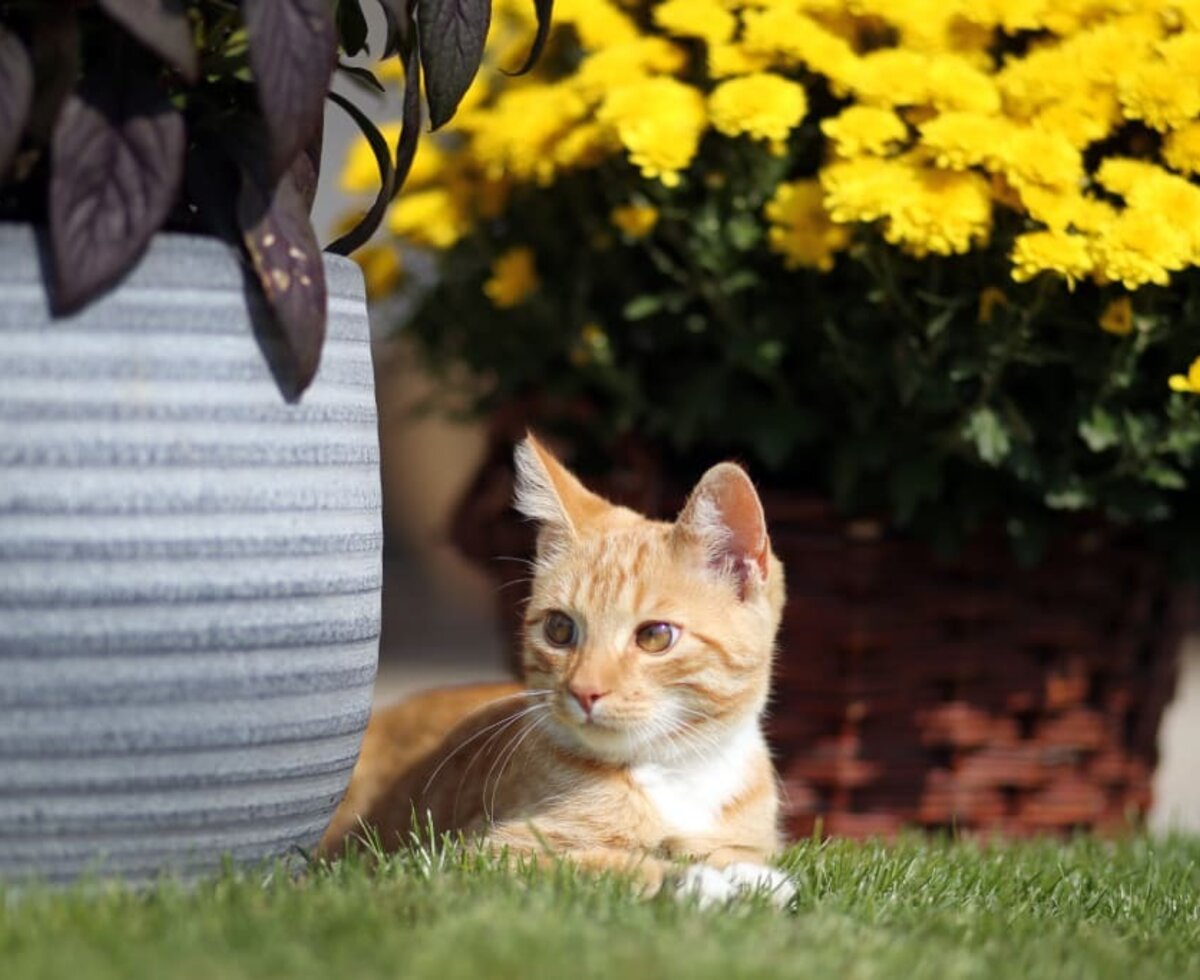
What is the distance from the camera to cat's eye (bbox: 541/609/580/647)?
2213mm

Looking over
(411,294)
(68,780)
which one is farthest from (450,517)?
(68,780)

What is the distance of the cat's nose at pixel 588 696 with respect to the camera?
205 centimetres

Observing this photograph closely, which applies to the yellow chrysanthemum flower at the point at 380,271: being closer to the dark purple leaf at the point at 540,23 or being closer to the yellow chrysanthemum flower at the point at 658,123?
the yellow chrysanthemum flower at the point at 658,123

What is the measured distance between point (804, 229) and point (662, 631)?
888 millimetres

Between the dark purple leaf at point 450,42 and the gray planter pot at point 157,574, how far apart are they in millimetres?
380

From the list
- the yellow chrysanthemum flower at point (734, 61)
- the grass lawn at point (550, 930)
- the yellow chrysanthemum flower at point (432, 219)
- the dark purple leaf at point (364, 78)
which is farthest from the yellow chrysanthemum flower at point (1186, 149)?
the yellow chrysanthemum flower at point (432, 219)

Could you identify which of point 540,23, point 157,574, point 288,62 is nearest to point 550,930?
point 157,574

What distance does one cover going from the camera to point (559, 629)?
2.23 m

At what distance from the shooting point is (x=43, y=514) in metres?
1.54

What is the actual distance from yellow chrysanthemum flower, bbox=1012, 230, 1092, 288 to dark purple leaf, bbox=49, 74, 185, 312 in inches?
53.8

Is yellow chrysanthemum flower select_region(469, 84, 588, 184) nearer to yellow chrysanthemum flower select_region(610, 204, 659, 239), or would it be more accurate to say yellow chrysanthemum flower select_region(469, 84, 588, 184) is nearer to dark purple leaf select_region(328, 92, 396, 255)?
yellow chrysanthemum flower select_region(610, 204, 659, 239)

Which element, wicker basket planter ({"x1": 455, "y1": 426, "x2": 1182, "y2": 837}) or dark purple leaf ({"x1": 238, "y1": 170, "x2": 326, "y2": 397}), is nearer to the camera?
dark purple leaf ({"x1": 238, "y1": 170, "x2": 326, "y2": 397})

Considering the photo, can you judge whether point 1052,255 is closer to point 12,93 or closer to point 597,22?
point 597,22

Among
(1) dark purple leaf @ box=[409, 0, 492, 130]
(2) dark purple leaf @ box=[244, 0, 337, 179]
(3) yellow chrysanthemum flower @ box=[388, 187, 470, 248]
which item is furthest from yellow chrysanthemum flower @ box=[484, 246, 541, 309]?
(2) dark purple leaf @ box=[244, 0, 337, 179]
